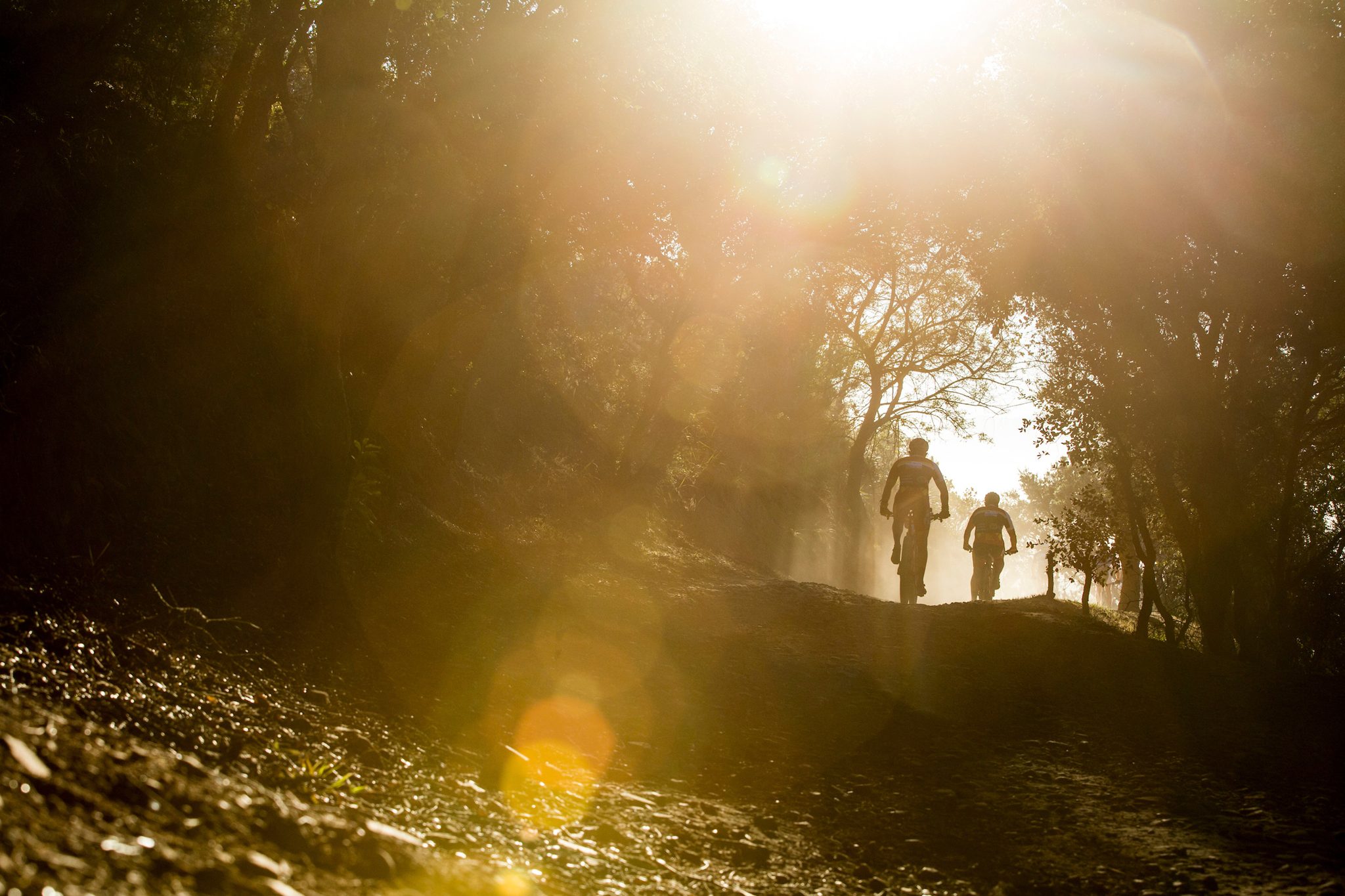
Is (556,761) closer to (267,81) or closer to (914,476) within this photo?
(267,81)

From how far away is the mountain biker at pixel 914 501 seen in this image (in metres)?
11.4

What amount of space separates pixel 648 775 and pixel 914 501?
25.8 ft

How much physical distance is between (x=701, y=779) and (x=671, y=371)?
13.4 meters

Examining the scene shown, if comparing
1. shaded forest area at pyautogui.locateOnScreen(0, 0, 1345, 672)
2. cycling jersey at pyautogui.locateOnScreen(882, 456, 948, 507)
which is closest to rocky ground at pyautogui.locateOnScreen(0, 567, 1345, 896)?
shaded forest area at pyautogui.locateOnScreen(0, 0, 1345, 672)

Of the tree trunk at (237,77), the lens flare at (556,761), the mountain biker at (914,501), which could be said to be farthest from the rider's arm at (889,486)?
the tree trunk at (237,77)

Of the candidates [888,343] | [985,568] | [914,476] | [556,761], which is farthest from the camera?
[888,343]

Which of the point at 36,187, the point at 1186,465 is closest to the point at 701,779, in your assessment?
the point at 36,187

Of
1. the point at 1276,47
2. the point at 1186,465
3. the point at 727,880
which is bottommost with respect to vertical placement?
the point at 727,880

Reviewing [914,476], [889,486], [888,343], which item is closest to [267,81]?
[889,486]

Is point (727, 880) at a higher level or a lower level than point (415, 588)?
lower

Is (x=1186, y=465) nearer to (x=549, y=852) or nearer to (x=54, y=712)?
(x=549, y=852)

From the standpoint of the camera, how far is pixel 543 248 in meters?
11.6

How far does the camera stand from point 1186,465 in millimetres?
8938

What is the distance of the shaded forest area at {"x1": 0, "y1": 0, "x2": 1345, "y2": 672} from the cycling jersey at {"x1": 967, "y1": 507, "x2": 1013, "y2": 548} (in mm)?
1896
